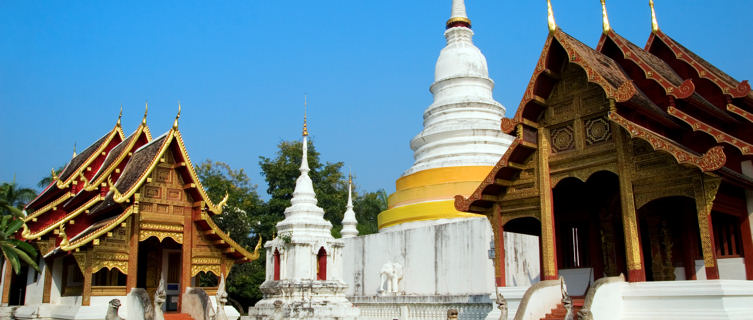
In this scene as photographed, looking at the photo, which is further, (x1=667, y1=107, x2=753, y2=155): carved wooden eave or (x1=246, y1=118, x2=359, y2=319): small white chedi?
(x1=246, y1=118, x2=359, y2=319): small white chedi

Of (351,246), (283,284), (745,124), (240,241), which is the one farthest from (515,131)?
(240,241)

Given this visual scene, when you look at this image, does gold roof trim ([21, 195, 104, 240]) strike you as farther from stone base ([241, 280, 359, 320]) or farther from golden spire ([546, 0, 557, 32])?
golden spire ([546, 0, 557, 32])

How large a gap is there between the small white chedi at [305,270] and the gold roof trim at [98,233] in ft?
17.8

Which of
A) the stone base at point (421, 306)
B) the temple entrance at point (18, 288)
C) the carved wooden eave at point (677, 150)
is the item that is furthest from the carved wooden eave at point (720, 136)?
the temple entrance at point (18, 288)

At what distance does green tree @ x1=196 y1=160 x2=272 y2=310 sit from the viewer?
28.7 m

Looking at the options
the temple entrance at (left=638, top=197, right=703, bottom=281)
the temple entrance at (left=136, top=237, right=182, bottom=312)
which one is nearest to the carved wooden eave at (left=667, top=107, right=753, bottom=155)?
the temple entrance at (left=638, top=197, right=703, bottom=281)

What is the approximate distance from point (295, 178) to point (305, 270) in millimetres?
22585

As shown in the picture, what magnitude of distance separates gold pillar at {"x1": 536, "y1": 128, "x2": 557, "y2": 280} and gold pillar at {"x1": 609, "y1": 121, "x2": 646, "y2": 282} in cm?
138

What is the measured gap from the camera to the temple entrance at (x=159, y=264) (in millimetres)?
15586

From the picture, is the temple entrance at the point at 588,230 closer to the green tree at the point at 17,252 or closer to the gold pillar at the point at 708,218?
the gold pillar at the point at 708,218

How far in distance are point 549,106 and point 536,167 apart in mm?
1133

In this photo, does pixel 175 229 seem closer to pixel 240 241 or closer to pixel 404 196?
pixel 404 196

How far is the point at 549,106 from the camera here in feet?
39.2

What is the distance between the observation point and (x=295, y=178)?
134 ft
